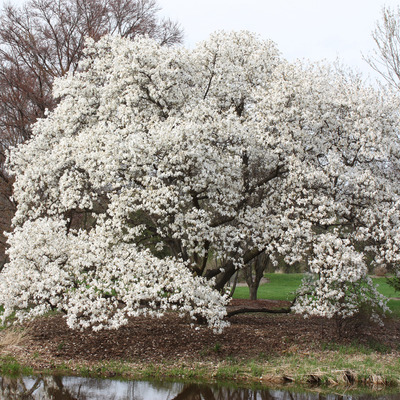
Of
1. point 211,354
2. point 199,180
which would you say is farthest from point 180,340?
point 199,180

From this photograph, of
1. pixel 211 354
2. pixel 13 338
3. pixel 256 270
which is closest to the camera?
pixel 211 354

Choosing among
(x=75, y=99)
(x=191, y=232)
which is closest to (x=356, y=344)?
(x=191, y=232)

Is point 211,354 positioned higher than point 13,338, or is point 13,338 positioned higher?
point 13,338

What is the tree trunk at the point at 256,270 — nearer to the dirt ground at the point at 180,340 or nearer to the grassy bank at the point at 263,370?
the dirt ground at the point at 180,340

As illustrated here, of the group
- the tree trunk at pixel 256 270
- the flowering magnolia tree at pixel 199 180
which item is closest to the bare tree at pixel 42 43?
the flowering magnolia tree at pixel 199 180

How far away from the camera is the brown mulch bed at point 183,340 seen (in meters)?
14.1

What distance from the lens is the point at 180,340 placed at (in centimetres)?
1530

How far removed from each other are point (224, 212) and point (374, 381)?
6211 mm

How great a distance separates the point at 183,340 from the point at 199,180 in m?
5.19

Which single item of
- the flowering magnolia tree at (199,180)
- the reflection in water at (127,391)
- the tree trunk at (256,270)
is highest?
the flowering magnolia tree at (199,180)

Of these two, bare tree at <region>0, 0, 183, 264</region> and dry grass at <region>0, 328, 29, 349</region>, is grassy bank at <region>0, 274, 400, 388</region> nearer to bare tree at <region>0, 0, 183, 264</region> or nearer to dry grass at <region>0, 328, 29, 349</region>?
dry grass at <region>0, 328, 29, 349</region>

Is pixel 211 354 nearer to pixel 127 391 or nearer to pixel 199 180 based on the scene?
pixel 127 391

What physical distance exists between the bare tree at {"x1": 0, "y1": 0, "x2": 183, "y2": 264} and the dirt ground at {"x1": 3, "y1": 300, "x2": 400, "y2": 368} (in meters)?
11.0

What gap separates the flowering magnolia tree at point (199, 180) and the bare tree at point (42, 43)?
8.00 meters
